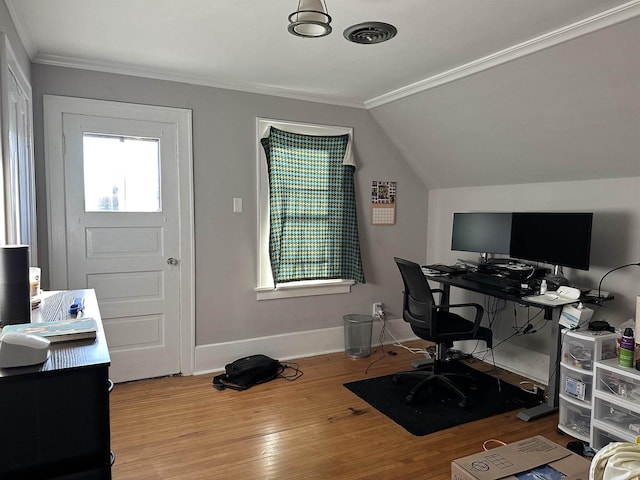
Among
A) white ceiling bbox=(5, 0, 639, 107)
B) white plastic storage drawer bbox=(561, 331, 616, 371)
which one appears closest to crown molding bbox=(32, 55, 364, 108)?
white ceiling bbox=(5, 0, 639, 107)

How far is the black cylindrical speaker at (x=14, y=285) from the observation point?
159 cm

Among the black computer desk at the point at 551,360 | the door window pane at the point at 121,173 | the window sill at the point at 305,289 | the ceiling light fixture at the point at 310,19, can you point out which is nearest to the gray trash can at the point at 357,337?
the window sill at the point at 305,289

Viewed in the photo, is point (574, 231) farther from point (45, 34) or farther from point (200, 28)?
point (45, 34)

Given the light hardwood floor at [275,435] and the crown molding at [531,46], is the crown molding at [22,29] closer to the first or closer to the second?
the light hardwood floor at [275,435]

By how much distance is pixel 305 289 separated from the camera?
3.96 metres

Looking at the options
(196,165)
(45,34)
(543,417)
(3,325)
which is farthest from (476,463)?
(45,34)

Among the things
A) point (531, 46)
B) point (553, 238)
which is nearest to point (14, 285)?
point (531, 46)

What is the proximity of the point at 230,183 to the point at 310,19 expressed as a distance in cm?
193

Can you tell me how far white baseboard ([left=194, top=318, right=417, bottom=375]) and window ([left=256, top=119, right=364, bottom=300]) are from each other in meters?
0.38

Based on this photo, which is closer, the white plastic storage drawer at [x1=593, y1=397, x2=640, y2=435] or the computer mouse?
the computer mouse

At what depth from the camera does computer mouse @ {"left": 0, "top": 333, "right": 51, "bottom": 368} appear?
3.95ft

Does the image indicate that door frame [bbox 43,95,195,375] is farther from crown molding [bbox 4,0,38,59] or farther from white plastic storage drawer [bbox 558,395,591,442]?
white plastic storage drawer [bbox 558,395,591,442]

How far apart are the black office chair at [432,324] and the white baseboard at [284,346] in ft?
3.44

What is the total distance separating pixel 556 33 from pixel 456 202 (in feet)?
6.51
